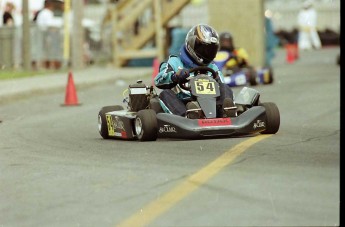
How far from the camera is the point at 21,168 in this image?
9.52 meters

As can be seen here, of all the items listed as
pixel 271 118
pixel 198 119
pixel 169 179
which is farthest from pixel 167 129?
pixel 169 179

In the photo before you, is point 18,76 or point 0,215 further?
point 18,76

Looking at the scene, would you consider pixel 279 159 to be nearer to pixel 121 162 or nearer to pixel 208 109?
pixel 121 162

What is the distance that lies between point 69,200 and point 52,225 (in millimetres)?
650

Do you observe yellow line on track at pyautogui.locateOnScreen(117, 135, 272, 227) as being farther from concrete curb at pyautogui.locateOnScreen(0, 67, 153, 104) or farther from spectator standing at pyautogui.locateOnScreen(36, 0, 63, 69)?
spectator standing at pyautogui.locateOnScreen(36, 0, 63, 69)

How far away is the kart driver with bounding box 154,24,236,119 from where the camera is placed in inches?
442

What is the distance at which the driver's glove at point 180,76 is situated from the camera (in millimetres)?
11172

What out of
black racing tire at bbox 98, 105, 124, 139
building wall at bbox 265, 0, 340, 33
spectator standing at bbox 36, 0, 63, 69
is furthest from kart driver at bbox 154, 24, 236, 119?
building wall at bbox 265, 0, 340, 33

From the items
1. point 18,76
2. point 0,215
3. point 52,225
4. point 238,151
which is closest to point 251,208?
point 52,225

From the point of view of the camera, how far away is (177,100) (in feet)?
37.4

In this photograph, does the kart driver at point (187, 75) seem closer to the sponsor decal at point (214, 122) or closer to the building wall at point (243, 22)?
the sponsor decal at point (214, 122)

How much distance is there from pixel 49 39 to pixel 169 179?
74.6ft

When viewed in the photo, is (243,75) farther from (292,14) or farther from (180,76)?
(292,14)

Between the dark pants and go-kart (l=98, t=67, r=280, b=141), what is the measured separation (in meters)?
0.07
